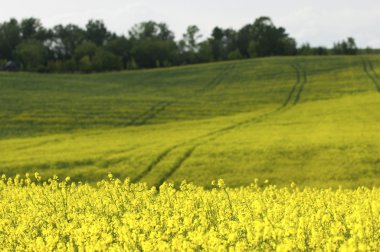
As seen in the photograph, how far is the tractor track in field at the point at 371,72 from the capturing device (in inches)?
2945

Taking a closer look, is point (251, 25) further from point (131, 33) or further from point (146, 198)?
point (146, 198)

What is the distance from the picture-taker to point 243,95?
7256cm

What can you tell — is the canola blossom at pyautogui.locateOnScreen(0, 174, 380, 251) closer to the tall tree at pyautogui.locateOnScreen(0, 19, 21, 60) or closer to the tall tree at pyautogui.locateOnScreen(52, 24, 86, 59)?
the tall tree at pyautogui.locateOnScreen(0, 19, 21, 60)

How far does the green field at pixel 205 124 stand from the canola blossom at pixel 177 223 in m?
15.7

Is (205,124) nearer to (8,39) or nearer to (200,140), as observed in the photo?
(200,140)

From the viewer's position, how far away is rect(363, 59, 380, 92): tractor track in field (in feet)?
245

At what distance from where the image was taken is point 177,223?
32.1ft

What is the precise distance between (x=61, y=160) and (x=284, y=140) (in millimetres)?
14827

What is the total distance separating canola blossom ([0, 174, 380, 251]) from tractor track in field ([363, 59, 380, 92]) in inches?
2403

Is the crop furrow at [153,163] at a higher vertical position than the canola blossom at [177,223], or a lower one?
lower

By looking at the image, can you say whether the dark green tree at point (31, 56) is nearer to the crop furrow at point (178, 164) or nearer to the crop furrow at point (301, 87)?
the crop furrow at point (301, 87)

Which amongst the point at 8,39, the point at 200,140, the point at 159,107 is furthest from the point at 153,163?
the point at 8,39

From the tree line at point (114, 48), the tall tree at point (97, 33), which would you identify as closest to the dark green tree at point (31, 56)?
the tree line at point (114, 48)

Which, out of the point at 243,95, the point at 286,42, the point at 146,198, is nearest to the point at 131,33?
the point at 286,42
